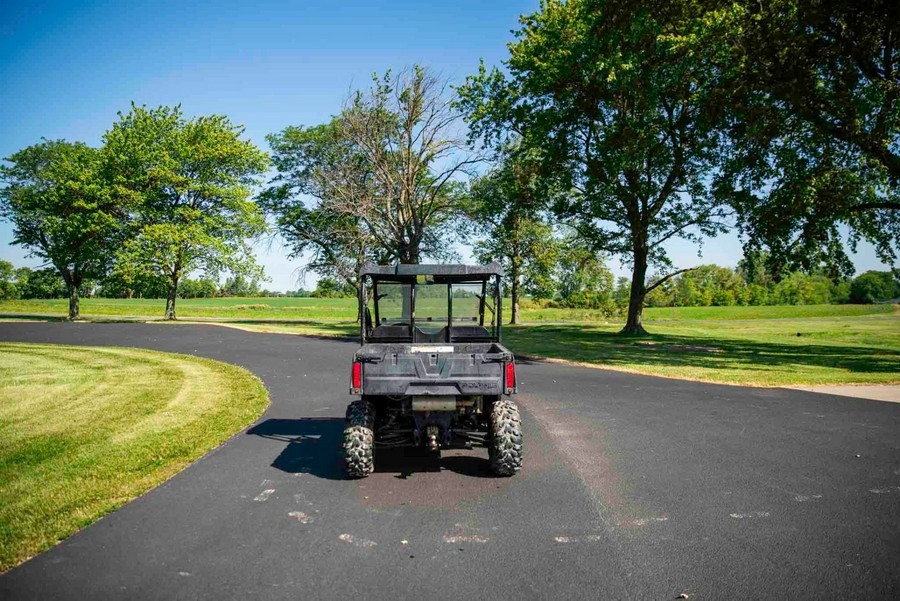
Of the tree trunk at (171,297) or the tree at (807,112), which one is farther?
the tree trunk at (171,297)

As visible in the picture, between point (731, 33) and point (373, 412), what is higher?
point (731, 33)

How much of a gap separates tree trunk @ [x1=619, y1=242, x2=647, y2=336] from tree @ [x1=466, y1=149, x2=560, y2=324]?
18.3ft

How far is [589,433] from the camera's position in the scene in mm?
7855

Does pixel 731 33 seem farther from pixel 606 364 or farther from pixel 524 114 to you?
pixel 606 364

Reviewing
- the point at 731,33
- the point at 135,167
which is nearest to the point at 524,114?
the point at 731,33

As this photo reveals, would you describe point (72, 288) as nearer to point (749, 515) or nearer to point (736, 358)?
point (736, 358)

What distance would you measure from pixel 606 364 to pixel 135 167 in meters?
35.1

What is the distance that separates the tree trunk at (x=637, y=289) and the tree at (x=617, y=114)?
0.19 ft

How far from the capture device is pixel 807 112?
16297 mm

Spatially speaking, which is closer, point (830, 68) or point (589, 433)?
point (589, 433)

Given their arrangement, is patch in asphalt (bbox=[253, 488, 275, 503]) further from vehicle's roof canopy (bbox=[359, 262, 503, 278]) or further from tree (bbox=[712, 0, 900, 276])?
tree (bbox=[712, 0, 900, 276])

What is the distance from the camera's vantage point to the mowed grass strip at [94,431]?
15.8ft

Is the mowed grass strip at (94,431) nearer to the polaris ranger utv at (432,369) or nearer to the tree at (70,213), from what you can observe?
the polaris ranger utv at (432,369)

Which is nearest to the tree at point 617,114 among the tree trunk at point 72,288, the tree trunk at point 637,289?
the tree trunk at point 637,289
